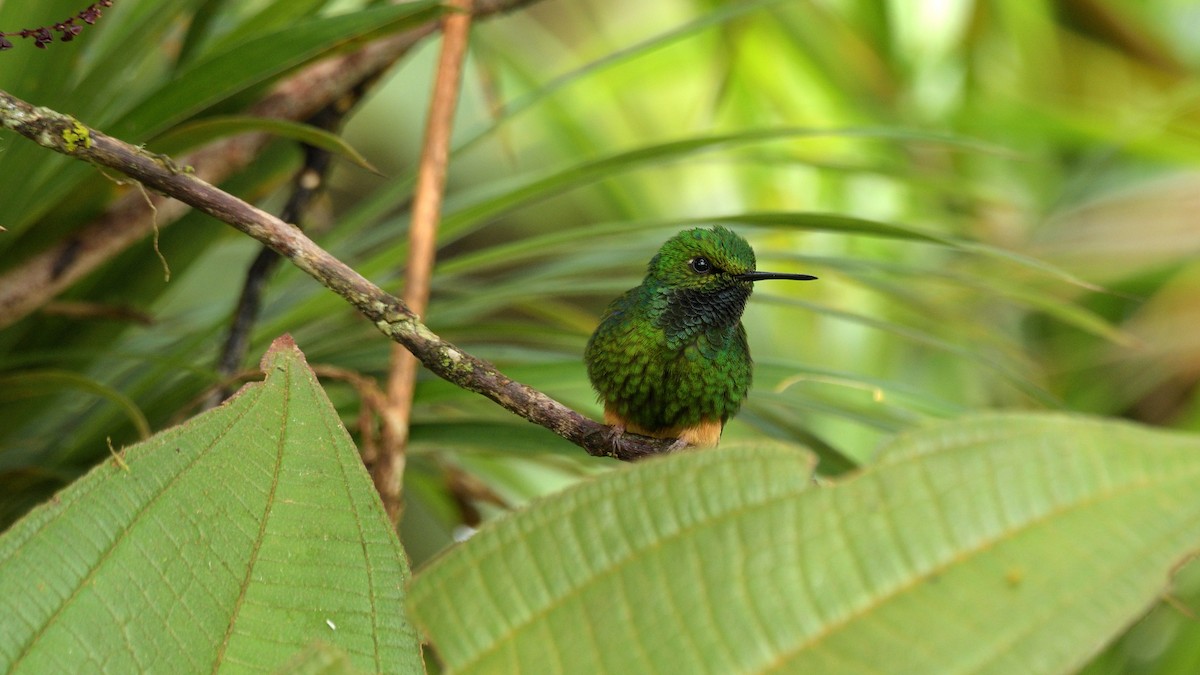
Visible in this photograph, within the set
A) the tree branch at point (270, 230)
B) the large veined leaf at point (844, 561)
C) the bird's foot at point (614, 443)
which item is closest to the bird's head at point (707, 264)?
the bird's foot at point (614, 443)

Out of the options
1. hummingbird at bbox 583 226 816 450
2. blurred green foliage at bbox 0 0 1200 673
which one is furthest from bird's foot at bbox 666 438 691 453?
blurred green foliage at bbox 0 0 1200 673

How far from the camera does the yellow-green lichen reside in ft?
2.42

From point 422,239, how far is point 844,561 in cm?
95

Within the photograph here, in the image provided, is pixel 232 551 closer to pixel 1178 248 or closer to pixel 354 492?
pixel 354 492

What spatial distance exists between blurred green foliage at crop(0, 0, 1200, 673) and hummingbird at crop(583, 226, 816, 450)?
66 millimetres

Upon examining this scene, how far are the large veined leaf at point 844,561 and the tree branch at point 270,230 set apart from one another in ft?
1.10

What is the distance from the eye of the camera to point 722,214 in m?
2.36

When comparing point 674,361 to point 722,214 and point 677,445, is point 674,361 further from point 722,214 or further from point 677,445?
point 722,214

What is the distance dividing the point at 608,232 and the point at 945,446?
1131 mm

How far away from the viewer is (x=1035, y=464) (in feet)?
1.50

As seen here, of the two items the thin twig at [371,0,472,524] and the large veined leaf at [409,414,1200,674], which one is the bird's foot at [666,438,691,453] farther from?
the large veined leaf at [409,414,1200,674]

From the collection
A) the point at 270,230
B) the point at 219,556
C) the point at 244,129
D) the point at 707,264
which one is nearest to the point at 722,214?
the point at 707,264

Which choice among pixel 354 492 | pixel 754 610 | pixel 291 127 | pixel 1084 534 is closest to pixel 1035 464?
pixel 1084 534

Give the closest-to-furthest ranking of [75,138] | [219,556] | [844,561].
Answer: [844,561] → [219,556] → [75,138]
